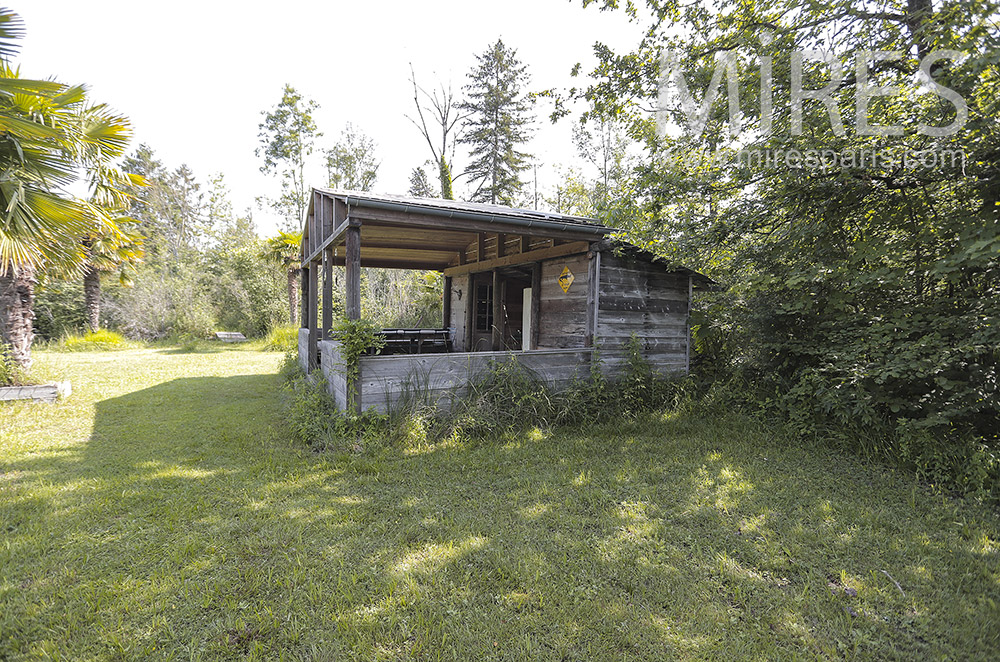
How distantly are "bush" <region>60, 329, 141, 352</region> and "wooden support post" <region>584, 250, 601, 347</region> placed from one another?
15.5 m

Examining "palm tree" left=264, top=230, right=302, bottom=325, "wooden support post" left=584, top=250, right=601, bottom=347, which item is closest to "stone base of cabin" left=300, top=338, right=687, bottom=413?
"wooden support post" left=584, top=250, right=601, bottom=347

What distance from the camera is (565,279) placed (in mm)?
7152

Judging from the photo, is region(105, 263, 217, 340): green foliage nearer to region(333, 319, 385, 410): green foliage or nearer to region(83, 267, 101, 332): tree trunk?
region(83, 267, 101, 332): tree trunk

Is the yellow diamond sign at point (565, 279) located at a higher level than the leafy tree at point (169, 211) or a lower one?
lower

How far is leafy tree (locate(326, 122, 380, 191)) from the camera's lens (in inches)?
1004

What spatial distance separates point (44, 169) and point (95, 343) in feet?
39.8

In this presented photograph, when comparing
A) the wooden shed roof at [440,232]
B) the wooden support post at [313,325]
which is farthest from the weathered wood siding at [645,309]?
the wooden support post at [313,325]

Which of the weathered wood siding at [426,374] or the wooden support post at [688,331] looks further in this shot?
the wooden support post at [688,331]

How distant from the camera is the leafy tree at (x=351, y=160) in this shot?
25.5 m

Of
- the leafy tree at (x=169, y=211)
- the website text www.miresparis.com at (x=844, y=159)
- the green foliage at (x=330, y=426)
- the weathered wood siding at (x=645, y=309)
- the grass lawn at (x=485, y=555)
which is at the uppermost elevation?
the leafy tree at (x=169, y=211)

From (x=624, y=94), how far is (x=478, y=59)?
64.3 ft

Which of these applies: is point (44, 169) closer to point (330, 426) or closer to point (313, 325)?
point (313, 325)

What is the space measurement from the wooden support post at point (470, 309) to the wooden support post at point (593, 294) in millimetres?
3842

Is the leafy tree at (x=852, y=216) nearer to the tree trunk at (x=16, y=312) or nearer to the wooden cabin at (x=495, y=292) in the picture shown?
the wooden cabin at (x=495, y=292)
